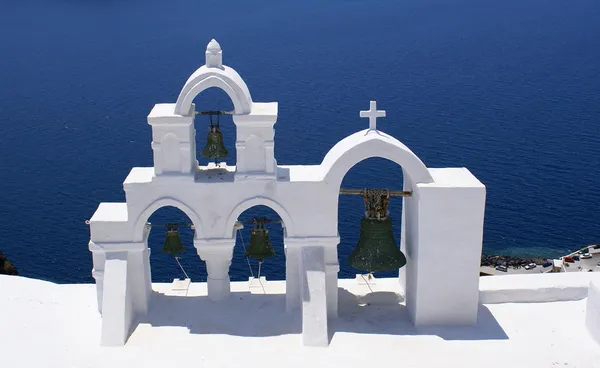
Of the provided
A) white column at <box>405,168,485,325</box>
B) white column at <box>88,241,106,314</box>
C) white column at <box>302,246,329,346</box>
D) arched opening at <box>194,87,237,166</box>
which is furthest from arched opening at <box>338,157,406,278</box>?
white column at <box>88,241,106,314</box>

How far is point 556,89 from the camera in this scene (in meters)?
64.8

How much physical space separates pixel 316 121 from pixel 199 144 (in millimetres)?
9612

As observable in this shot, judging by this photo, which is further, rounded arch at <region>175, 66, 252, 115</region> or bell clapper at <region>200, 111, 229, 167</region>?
bell clapper at <region>200, 111, 229, 167</region>

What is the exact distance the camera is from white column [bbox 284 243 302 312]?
56.9 ft

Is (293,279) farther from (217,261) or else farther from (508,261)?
(508,261)

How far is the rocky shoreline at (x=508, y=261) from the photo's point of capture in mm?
43281

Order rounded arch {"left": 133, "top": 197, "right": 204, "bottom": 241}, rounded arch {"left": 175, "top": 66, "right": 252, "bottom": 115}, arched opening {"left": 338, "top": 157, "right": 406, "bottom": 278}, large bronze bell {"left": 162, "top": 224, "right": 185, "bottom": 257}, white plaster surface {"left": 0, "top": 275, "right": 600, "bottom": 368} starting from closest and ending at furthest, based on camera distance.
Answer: white plaster surface {"left": 0, "top": 275, "right": 600, "bottom": 368}
rounded arch {"left": 175, "top": 66, "right": 252, "bottom": 115}
rounded arch {"left": 133, "top": 197, "right": 204, "bottom": 241}
large bronze bell {"left": 162, "top": 224, "right": 185, "bottom": 257}
arched opening {"left": 338, "top": 157, "right": 406, "bottom": 278}

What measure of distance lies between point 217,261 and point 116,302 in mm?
2293

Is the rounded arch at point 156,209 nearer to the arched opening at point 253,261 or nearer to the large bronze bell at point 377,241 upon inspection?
the large bronze bell at point 377,241

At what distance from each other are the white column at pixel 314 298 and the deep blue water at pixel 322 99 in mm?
20691

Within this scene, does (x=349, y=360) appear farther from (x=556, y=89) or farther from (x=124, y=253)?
(x=556, y=89)

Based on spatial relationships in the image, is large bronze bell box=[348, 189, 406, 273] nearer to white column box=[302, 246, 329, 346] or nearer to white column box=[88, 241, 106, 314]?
white column box=[302, 246, 329, 346]

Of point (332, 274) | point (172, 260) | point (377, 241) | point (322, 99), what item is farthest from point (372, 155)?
point (322, 99)

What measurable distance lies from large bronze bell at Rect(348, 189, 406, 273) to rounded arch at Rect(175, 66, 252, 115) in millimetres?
3171
